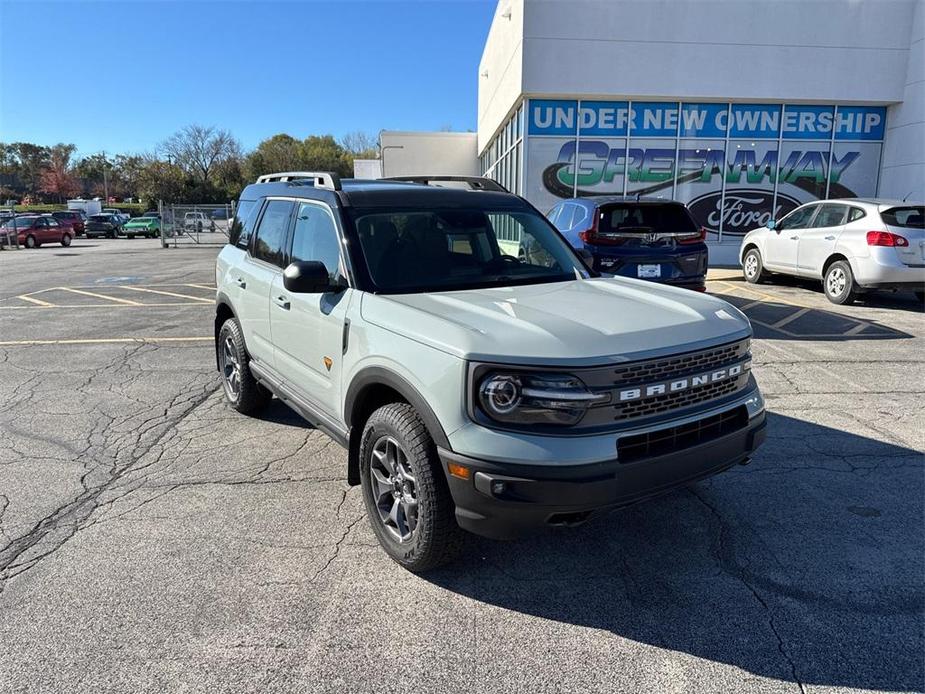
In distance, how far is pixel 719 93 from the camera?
53.9ft

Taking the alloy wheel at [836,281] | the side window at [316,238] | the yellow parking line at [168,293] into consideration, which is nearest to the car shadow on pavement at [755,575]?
the side window at [316,238]

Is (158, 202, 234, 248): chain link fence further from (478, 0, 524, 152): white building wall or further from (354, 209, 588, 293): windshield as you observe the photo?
(354, 209, 588, 293): windshield

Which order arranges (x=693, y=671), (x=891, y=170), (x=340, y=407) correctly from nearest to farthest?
(x=693, y=671), (x=340, y=407), (x=891, y=170)

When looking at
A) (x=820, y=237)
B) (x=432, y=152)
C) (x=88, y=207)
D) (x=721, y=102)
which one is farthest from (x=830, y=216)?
(x=88, y=207)

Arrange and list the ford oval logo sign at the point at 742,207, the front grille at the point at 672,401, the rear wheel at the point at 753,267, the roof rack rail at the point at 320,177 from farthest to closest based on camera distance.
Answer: the ford oval logo sign at the point at 742,207
the rear wheel at the point at 753,267
the roof rack rail at the point at 320,177
the front grille at the point at 672,401

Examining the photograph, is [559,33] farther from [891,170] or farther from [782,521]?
[782,521]

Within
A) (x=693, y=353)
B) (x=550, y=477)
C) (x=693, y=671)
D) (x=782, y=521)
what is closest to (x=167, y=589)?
(x=550, y=477)

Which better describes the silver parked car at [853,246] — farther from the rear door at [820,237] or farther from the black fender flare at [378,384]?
the black fender flare at [378,384]

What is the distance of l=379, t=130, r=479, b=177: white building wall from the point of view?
32312 mm

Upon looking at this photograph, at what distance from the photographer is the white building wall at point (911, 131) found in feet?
52.1

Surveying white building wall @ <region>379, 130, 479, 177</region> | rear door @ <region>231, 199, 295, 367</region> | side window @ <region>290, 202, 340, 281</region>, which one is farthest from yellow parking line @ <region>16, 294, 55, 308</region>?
white building wall @ <region>379, 130, 479, 177</region>

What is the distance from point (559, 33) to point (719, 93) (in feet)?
14.6

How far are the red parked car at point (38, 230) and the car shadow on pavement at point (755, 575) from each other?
3795 cm

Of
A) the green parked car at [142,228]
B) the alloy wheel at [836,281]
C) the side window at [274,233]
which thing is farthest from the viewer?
the green parked car at [142,228]
